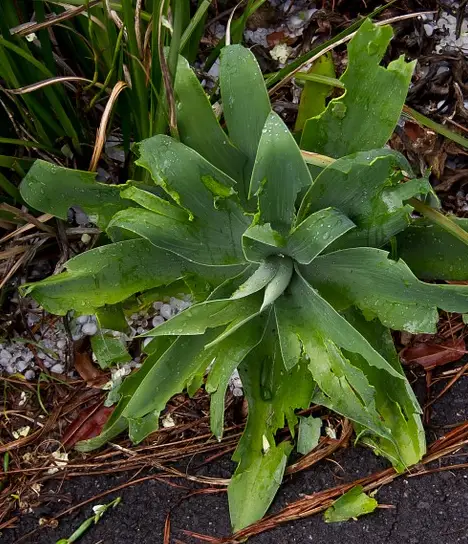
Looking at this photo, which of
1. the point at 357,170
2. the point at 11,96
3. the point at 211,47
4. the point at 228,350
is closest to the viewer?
the point at 357,170

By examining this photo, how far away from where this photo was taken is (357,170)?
3.58 feet

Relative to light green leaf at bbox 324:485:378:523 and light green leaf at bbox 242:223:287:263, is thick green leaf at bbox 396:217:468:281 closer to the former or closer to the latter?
light green leaf at bbox 242:223:287:263

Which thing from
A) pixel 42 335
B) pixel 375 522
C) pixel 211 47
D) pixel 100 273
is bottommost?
pixel 375 522

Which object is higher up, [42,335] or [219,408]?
[219,408]

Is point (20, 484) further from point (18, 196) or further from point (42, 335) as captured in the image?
point (18, 196)

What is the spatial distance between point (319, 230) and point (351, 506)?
657mm

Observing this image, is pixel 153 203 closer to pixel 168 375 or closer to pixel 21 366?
pixel 168 375

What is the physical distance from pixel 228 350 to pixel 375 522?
20.9 inches

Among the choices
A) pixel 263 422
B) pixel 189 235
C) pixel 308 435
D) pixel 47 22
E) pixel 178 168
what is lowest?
pixel 308 435

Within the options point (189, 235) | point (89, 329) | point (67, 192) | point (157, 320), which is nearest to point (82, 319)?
point (89, 329)

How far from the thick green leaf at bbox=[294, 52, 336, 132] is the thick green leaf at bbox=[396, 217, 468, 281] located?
34 cm

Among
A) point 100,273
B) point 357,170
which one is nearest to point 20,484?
point 100,273

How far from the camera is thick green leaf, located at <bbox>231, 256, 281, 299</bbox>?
1.08 meters

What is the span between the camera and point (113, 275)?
1.26 metres
